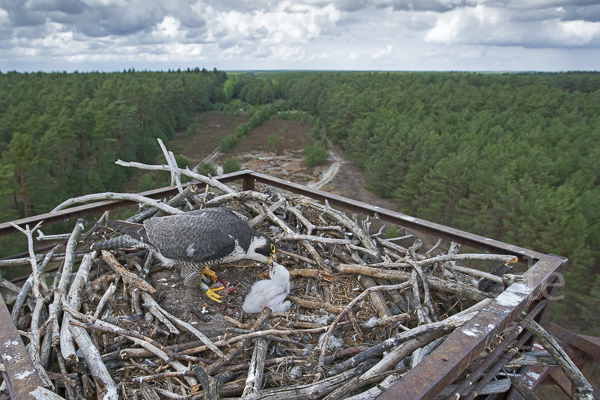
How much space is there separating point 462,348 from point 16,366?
206 centimetres

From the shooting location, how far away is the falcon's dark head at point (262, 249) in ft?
11.0

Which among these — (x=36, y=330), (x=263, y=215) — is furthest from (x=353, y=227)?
(x=36, y=330)

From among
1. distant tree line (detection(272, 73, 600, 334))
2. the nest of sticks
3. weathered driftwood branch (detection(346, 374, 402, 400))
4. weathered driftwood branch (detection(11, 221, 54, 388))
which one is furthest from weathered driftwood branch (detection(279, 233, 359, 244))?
distant tree line (detection(272, 73, 600, 334))

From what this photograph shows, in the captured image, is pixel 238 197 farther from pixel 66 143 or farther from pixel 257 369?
pixel 66 143

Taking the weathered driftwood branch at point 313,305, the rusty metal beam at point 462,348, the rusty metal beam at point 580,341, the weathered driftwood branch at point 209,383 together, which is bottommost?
the rusty metal beam at point 580,341

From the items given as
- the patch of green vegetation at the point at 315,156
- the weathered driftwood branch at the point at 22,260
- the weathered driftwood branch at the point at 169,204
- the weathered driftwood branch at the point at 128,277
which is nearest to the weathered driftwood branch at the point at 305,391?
the weathered driftwood branch at the point at 128,277

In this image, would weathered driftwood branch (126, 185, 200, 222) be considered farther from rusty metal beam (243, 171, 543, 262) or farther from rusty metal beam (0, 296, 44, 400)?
rusty metal beam (0, 296, 44, 400)

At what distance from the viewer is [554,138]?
80.6 ft

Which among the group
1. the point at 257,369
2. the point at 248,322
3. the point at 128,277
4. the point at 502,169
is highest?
the point at 128,277

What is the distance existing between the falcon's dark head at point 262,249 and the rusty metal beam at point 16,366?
6.32 feet

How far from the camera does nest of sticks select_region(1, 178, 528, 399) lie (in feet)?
7.34

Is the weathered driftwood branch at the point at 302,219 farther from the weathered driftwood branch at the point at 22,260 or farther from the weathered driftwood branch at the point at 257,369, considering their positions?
the weathered driftwood branch at the point at 22,260

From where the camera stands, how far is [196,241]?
3186mm

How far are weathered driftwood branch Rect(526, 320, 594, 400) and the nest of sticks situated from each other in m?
0.37
